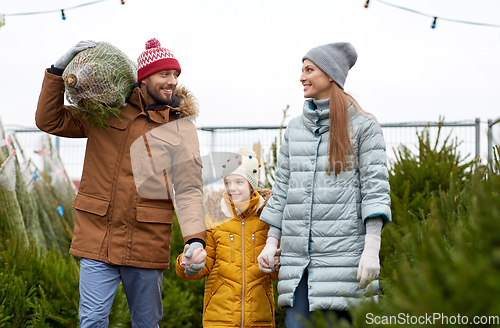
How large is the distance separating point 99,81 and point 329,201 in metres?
1.30

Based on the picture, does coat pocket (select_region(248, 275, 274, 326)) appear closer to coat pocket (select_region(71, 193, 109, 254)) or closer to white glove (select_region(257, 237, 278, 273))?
white glove (select_region(257, 237, 278, 273))

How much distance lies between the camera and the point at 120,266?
2613 millimetres

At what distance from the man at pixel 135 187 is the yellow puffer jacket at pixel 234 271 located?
215 millimetres

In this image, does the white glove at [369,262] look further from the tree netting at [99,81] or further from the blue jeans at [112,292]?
the tree netting at [99,81]

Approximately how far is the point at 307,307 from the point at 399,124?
5197 mm

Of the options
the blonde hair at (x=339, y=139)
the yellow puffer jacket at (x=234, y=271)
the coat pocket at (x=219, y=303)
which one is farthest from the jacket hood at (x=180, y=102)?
the coat pocket at (x=219, y=303)

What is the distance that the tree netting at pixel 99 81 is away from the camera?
238 centimetres

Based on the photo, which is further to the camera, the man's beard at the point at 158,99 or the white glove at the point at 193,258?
the man's beard at the point at 158,99

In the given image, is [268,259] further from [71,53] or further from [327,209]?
[71,53]

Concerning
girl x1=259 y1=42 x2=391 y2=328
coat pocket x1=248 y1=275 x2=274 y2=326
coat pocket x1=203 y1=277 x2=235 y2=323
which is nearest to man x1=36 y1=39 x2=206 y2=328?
coat pocket x1=203 y1=277 x2=235 y2=323

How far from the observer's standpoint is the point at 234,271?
2797 mm

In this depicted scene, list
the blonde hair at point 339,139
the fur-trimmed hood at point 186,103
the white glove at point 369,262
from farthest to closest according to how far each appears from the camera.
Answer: the fur-trimmed hood at point 186,103
the blonde hair at point 339,139
the white glove at point 369,262

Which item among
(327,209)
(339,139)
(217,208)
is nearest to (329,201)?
(327,209)

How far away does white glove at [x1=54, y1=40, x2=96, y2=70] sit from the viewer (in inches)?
96.4
